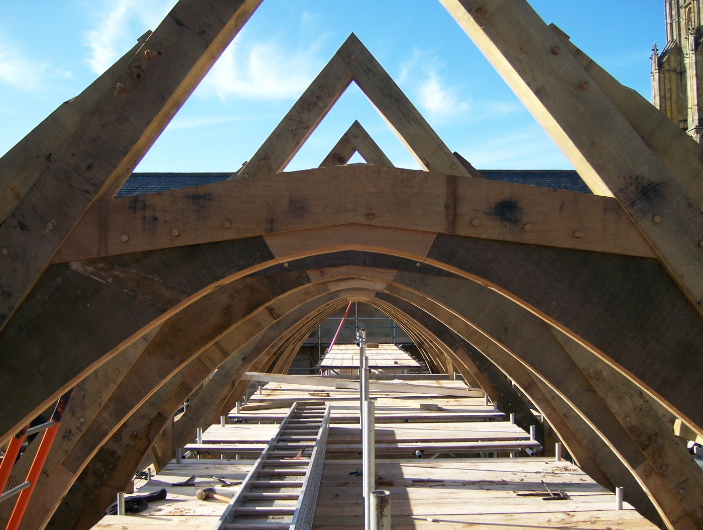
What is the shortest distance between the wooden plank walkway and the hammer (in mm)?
75

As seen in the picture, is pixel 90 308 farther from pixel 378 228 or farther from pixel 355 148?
pixel 355 148

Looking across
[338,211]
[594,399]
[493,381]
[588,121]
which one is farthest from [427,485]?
[588,121]

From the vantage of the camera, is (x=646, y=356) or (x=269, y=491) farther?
(x=269, y=491)

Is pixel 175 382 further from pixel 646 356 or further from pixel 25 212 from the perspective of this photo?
pixel 646 356

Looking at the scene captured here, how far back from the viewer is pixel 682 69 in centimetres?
3638

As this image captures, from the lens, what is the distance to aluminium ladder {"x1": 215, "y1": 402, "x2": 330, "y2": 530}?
4766 millimetres

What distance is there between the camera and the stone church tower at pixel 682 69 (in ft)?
113

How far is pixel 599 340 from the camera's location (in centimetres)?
256

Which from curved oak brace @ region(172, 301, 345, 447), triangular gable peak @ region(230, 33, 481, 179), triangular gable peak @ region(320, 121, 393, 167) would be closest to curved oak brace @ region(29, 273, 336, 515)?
triangular gable peak @ region(230, 33, 481, 179)

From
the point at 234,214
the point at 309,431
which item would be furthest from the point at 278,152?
the point at 309,431

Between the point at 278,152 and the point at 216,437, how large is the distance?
486 centimetres

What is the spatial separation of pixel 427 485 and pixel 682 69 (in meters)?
38.3

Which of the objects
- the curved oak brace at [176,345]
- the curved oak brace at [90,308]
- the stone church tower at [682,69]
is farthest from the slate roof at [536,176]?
the curved oak brace at [90,308]

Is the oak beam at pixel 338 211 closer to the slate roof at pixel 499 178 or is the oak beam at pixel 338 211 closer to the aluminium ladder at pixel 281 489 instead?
the aluminium ladder at pixel 281 489
